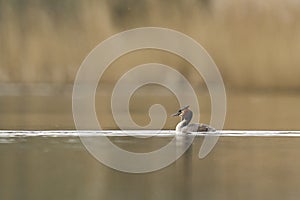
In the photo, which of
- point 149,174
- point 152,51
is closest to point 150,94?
point 152,51

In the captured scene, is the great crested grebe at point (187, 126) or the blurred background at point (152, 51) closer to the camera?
the great crested grebe at point (187, 126)

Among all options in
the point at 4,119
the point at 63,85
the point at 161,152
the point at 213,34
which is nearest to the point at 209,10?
the point at 213,34

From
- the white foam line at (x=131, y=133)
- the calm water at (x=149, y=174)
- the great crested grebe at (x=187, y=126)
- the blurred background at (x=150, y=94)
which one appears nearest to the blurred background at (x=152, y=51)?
the blurred background at (x=150, y=94)

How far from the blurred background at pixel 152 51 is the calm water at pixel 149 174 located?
10.7 m

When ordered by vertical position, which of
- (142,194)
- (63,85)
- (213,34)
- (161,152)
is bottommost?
(142,194)

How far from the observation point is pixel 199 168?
8539 millimetres

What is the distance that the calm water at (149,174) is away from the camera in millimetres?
7172

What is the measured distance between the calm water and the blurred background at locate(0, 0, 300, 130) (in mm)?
10682

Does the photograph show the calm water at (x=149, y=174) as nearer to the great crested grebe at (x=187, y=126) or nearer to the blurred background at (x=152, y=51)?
the great crested grebe at (x=187, y=126)

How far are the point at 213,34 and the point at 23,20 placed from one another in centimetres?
550

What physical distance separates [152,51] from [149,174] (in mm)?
15589

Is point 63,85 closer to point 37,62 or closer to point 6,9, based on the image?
point 37,62

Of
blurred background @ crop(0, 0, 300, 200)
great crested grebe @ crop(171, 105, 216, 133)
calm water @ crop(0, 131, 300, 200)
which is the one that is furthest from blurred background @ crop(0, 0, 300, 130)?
calm water @ crop(0, 131, 300, 200)

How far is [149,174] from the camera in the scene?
8258 mm
